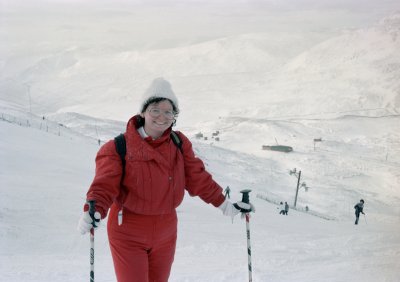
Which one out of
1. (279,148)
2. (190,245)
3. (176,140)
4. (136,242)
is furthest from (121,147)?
(279,148)

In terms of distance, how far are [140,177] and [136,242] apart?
447 mm

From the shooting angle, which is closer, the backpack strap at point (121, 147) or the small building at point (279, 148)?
the backpack strap at point (121, 147)

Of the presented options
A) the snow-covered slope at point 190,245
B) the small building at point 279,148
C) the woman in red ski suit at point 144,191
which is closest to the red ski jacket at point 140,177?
the woman in red ski suit at point 144,191

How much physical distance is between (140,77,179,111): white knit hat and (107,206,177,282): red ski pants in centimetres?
79

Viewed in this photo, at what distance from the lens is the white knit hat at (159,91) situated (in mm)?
3061

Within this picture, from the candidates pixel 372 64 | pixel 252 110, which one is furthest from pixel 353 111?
pixel 372 64

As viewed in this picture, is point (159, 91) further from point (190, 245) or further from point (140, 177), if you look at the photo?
point (190, 245)

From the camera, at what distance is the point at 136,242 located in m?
2.95

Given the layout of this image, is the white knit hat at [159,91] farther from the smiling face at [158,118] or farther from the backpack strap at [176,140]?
the backpack strap at [176,140]

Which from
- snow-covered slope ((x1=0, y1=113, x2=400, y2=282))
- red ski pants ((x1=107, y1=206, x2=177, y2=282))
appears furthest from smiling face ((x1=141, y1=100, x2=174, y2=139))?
snow-covered slope ((x1=0, y1=113, x2=400, y2=282))

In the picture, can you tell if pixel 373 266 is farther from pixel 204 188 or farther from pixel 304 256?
pixel 204 188

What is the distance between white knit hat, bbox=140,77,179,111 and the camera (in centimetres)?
306

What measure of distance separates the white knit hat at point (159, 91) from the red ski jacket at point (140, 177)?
0.19m

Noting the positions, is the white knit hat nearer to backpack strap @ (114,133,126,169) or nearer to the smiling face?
the smiling face
